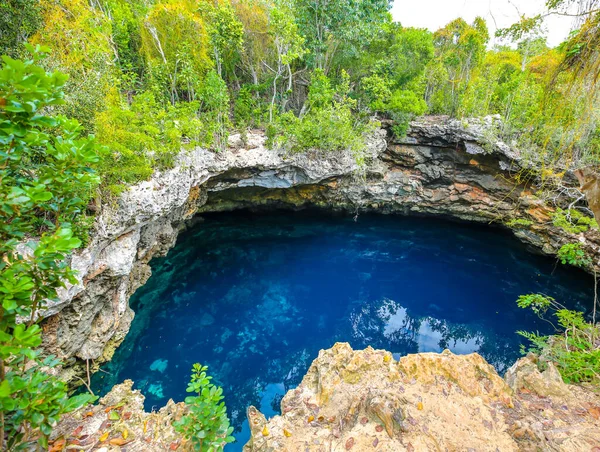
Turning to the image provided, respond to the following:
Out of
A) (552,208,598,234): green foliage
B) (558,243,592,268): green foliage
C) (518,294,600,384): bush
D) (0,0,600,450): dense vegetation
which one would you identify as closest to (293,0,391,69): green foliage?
(0,0,600,450): dense vegetation

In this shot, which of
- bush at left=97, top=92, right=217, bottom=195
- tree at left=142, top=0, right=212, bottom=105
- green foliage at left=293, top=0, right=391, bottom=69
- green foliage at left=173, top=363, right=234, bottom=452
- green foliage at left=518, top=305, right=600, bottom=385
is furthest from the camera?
green foliage at left=293, top=0, right=391, bottom=69

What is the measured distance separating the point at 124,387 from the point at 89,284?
286 cm

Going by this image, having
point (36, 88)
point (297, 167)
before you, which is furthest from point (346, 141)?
point (36, 88)

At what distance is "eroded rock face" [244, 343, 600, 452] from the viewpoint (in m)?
2.91

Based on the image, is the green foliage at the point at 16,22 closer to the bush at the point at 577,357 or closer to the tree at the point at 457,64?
the bush at the point at 577,357

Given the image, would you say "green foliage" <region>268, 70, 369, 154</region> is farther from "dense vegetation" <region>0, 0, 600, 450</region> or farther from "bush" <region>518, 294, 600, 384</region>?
"bush" <region>518, 294, 600, 384</region>

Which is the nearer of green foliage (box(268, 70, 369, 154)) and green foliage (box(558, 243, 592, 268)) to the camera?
green foliage (box(558, 243, 592, 268))

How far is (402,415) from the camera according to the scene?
303 centimetres

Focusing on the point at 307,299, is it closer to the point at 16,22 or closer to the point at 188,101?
the point at 188,101

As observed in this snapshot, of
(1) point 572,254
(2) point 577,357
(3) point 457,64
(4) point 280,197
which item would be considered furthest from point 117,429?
(3) point 457,64

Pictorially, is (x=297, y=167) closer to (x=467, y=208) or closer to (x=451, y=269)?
(x=451, y=269)

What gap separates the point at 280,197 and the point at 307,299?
5.80m

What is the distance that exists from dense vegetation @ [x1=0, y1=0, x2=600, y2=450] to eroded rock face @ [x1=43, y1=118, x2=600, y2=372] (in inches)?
25.2

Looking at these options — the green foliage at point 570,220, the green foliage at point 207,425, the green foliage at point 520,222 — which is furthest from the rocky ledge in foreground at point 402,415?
the green foliage at point 520,222
